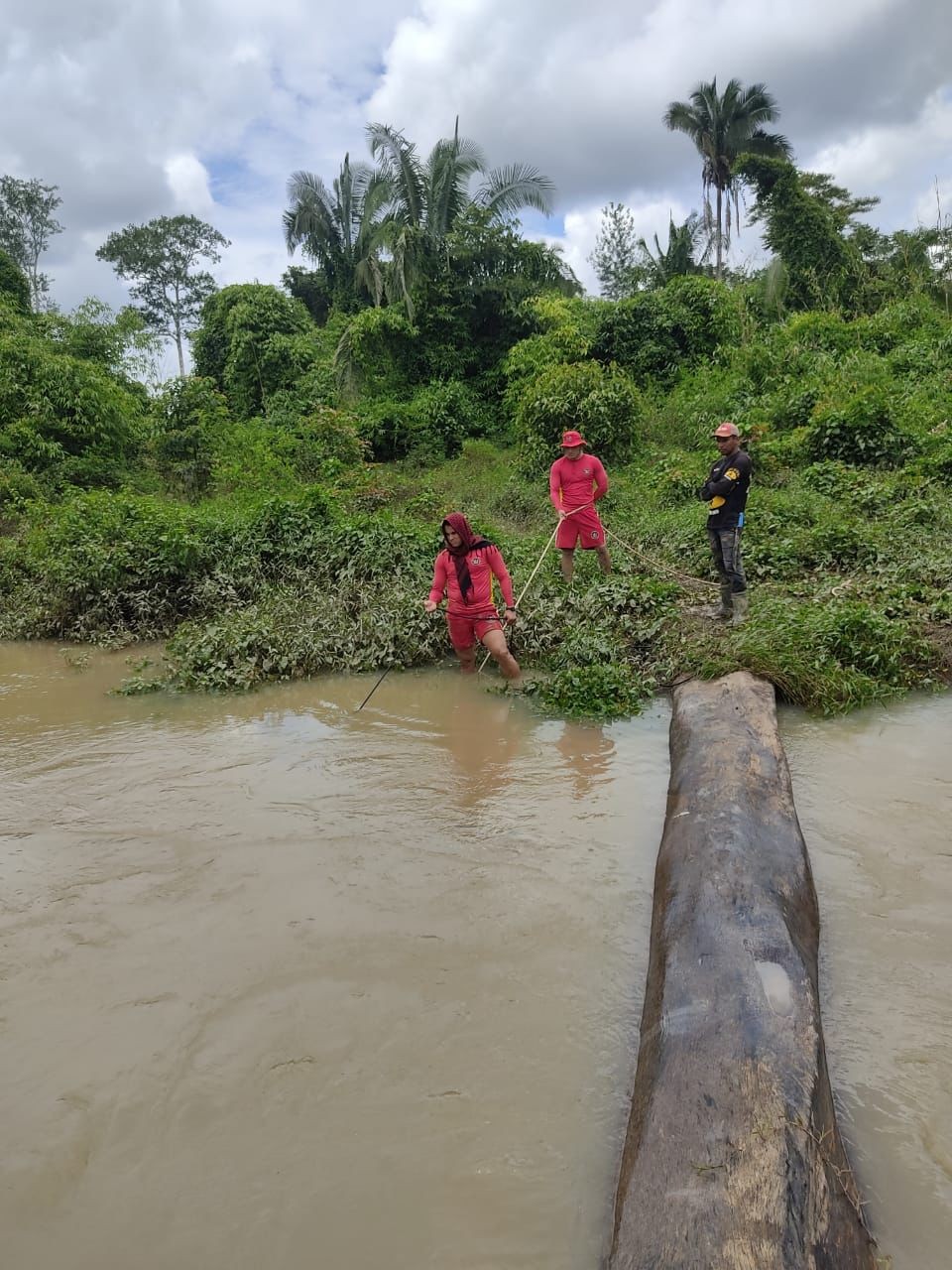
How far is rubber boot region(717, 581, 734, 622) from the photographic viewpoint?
23.9 feet

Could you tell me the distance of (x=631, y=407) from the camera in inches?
539

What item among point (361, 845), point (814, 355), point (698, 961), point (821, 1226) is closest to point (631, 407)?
point (814, 355)

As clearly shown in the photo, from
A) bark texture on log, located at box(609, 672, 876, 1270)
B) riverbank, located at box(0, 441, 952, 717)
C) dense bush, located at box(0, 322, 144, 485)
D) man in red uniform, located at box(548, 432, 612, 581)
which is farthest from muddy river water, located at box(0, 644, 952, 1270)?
dense bush, located at box(0, 322, 144, 485)

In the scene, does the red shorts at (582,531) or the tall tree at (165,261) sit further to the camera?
the tall tree at (165,261)

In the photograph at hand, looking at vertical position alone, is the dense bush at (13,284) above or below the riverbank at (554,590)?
above

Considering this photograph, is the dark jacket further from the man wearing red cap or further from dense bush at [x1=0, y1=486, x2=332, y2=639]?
dense bush at [x1=0, y1=486, x2=332, y2=639]

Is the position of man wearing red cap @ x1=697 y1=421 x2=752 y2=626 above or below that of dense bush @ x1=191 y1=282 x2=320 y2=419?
below

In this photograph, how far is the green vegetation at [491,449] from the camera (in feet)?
23.7

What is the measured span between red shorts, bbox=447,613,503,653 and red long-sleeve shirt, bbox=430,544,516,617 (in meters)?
0.06

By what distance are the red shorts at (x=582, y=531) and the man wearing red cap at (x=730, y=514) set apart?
128cm

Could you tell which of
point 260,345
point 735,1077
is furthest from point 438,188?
point 735,1077

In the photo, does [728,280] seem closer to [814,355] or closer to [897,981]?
[814,355]

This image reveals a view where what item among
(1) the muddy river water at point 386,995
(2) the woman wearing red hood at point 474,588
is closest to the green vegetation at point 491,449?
(2) the woman wearing red hood at point 474,588

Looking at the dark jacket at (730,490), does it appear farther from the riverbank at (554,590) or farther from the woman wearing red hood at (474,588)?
the woman wearing red hood at (474,588)
